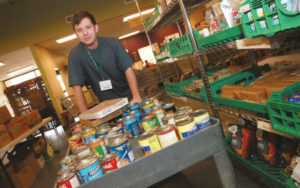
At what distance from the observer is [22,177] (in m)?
3.43

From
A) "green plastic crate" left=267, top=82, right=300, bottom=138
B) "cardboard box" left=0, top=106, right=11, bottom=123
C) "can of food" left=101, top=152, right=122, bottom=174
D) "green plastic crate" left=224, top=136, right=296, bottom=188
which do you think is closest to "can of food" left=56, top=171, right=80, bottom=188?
"can of food" left=101, top=152, right=122, bottom=174

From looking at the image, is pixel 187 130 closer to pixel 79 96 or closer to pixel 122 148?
pixel 122 148

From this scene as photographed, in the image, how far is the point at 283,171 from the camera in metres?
1.49

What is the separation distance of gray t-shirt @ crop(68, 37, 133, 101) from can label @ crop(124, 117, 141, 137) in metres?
1.08

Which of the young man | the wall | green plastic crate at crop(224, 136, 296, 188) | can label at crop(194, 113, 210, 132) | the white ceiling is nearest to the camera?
can label at crop(194, 113, 210, 132)

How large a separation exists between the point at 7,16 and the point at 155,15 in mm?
5169

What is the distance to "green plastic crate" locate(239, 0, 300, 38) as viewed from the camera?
0.99 metres

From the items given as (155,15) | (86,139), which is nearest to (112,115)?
(86,139)

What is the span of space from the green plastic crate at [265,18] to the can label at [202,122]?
0.56m

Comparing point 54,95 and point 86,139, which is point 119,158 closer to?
point 86,139

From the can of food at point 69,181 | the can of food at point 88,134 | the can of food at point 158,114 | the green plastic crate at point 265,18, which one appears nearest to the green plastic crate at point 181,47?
the green plastic crate at point 265,18

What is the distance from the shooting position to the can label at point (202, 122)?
0.97 meters

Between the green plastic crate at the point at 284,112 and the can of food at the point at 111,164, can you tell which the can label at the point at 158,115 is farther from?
the green plastic crate at the point at 284,112

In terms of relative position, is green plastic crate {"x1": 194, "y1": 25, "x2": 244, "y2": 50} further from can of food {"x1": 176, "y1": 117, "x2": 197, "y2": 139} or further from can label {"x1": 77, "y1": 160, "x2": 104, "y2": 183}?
can label {"x1": 77, "y1": 160, "x2": 104, "y2": 183}
